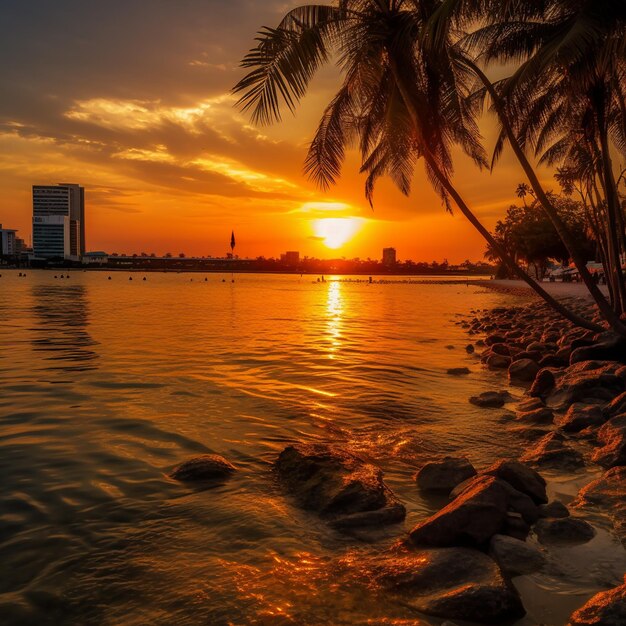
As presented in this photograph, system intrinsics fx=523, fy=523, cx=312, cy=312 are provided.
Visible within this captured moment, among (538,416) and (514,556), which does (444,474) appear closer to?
(514,556)

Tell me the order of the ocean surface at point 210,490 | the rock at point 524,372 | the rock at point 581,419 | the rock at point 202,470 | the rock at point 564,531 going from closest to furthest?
the ocean surface at point 210,490, the rock at point 564,531, the rock at point 202,470, the rock at point 581,419, the rock at point 524,372

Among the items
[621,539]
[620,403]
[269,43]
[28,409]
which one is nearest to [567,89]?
[269,43]

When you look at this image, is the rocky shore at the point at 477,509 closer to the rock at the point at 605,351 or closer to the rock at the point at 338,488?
the rock at the point at 338,488

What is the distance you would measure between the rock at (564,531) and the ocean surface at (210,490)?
0.16 meters

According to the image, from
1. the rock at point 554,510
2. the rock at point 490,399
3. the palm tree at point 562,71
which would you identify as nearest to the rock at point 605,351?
the palm tree at point 562,71

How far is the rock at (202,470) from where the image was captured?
243 inches

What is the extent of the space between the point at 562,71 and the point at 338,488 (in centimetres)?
1181

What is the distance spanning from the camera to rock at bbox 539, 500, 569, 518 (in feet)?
16.3

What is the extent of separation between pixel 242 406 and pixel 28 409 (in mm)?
3829

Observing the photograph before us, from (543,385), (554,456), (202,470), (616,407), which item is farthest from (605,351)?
(202,470)

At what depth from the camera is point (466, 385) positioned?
1245 cm

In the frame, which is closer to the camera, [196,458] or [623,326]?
[196,458]

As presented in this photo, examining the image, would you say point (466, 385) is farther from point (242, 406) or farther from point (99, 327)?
point (99, 327)

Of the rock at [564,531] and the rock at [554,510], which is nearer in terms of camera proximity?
the rock at [564,531]
